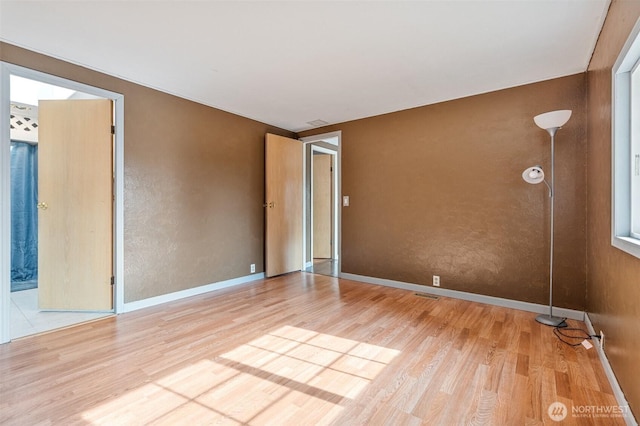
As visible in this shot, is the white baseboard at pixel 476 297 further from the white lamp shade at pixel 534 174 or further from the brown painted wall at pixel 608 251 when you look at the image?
the white lamp shade at pixel 534 174

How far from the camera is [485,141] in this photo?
3.35 metres

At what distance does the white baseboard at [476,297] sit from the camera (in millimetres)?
2881

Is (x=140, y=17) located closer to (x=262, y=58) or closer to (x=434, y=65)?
(x=262, y=58)

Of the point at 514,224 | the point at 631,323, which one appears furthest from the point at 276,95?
the point at 631,323

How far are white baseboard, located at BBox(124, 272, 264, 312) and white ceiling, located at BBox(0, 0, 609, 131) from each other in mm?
2450

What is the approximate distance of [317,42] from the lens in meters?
2.35

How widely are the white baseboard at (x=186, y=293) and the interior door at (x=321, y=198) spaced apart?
194 centimetres

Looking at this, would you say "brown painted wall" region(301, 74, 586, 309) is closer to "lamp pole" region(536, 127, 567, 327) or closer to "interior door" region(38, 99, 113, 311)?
"lamp pole" region(536, 127, 567, 327)

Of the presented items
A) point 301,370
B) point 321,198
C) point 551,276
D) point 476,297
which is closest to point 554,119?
point 551,276

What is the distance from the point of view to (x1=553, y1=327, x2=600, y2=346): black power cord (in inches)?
91.4

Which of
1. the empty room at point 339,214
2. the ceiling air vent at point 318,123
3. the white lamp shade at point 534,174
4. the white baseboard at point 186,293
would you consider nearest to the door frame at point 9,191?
the empty room at point 339,214

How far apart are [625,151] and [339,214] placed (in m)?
3.32
